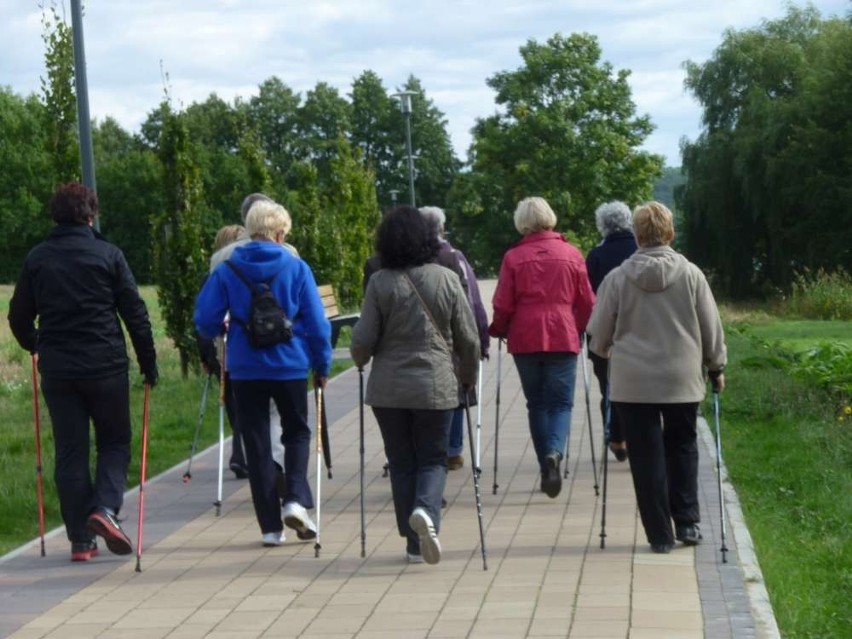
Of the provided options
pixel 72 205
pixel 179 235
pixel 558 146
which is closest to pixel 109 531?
pixel 72 205

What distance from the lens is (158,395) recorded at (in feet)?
59.1

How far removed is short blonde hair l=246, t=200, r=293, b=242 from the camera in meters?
8.81

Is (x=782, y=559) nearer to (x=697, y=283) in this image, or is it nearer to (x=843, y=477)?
(x=697, y=283)

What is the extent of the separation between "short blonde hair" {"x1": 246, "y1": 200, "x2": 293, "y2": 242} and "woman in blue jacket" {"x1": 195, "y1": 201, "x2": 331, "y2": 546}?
8cm

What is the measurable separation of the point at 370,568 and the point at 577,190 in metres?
73.6

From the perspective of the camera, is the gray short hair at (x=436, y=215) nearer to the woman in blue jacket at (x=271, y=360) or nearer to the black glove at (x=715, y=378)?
the woman in blue jacket at (x=271, y=360)

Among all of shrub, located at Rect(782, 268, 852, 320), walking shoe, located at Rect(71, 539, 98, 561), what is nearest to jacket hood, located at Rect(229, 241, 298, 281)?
walking shoe, located at Rect(71, 539, 98, 561)

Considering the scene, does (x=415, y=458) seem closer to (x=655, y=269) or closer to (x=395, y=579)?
(x=395, y=579)

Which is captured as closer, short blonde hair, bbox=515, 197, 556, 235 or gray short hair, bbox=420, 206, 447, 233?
gray short hair, bbox=420, 206, 447, 233

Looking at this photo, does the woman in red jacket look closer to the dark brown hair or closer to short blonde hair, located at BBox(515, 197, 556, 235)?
short blonde hair, located at BBox(515, 197, 556, 235)

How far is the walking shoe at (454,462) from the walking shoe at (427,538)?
3589 mm

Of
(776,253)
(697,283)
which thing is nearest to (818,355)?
(697,283)

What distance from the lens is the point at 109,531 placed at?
8250mm

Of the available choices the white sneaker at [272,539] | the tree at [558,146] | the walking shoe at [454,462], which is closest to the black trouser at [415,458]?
the white sneaker at [272,539]
